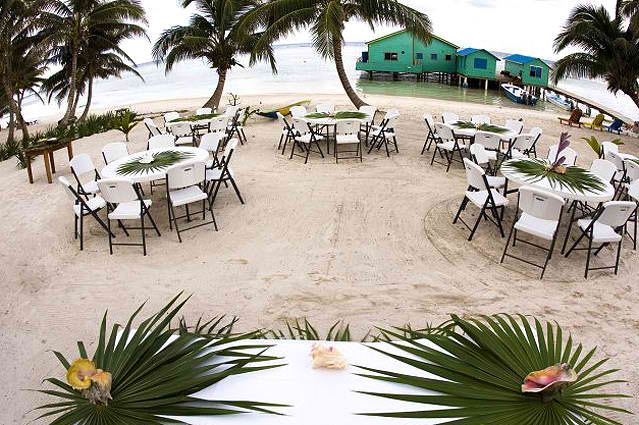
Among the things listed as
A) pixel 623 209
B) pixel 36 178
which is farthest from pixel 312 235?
pixel 36 178

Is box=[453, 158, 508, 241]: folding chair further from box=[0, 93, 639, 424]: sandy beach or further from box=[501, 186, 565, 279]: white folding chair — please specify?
box=[501, 186, 565, 279]: white folding chair

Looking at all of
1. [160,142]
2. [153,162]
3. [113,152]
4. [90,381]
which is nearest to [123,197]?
[153,162]

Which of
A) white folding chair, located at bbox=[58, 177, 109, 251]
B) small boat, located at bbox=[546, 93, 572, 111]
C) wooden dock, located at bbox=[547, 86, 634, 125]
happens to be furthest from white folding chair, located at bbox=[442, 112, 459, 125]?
small boat, located at bbox=[546, 93, 572, 111]

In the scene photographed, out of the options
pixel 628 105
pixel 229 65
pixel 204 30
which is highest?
pixel 204 30

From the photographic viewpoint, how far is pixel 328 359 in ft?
7.34

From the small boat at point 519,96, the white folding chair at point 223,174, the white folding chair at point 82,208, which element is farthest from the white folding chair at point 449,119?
the small boat at point 519,96

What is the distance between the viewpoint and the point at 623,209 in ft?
14.7

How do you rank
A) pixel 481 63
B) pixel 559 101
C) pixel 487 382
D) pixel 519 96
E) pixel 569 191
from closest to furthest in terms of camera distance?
1. pixel 487 382
2. pixel 569 191
3. pixel 519 96
4. pixel 559 101
5. pixel 481 63

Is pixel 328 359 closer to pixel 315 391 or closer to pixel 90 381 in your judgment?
pixel 315 391

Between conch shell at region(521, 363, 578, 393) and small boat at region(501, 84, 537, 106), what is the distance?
1284 inches

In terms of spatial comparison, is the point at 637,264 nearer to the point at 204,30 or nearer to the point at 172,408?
the point at 172,408

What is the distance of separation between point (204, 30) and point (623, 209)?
47.1 ft

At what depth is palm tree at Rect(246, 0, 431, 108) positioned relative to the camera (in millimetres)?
11875

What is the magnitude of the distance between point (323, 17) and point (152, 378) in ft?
35.9
